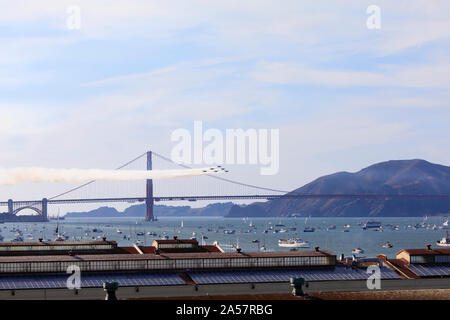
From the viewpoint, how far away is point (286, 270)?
112 metres
